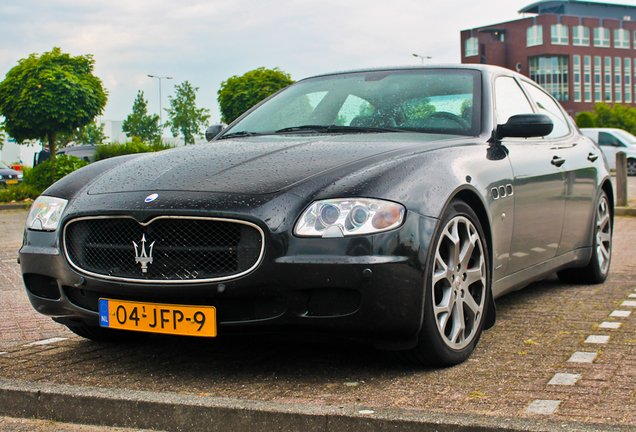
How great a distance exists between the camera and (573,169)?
17.4 feet

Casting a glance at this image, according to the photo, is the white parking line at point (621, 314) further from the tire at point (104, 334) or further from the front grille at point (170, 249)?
the tire at point (104, 334)

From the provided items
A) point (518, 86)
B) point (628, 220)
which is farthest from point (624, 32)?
point (518, 86)

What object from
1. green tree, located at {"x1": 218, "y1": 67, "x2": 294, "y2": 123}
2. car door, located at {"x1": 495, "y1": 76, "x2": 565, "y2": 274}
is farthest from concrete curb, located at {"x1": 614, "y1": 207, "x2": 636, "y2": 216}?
green tree, located at {"x1": 218, "y1": 67, "x2": 294, "y2": 123}

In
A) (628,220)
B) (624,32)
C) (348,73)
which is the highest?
(624,32)

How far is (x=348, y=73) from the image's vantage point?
5145 millimetres

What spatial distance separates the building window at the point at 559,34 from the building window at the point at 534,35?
4.30ft

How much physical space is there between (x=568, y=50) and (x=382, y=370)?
3645 inches

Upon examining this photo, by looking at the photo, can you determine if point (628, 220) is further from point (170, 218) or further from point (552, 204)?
point (170, 218)

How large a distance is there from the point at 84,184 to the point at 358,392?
1.72m

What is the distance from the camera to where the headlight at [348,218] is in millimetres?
3113

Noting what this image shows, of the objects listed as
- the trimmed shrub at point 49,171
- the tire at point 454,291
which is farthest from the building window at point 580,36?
the tire at point 454,291

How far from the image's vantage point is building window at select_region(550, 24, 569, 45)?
88.9m

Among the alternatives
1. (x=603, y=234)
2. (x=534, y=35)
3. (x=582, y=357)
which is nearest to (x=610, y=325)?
(x=582, y=357)

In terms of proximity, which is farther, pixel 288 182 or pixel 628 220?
pixel 628 220
